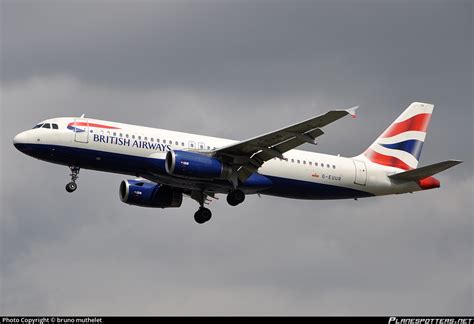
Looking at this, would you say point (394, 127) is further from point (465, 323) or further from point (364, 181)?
point (465, 323)

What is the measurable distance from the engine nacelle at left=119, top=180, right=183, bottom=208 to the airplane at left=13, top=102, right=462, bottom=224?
0.06 meters

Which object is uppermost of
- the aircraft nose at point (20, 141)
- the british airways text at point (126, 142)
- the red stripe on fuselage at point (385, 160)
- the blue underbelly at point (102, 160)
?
the red stripe on fuselage at point (385, 160)

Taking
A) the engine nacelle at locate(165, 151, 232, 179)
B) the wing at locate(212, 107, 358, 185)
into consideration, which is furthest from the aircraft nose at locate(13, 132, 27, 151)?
the wing at locate(212, 107, 358, 185)

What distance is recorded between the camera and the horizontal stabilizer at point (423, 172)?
55938 millimetres

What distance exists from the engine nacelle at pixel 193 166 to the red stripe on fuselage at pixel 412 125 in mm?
14292

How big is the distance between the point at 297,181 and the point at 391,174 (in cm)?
633

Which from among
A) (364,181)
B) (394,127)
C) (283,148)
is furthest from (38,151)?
(394,127)

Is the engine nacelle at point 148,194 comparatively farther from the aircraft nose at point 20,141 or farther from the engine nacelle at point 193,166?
the aircraft nose at point 20,141

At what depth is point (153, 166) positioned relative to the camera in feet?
179

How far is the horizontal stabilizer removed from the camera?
55.9 meters

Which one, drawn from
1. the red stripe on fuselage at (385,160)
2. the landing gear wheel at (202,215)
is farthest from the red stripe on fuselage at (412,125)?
the landing gear wheel at (202,215)

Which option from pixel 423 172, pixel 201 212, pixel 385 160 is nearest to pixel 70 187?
pixel 201 212

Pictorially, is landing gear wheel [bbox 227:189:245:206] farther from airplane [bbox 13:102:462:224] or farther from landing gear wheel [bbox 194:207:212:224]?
landing gear wheel [bbox 194:207:212:224]

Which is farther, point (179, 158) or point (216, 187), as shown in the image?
point (216, 187)
